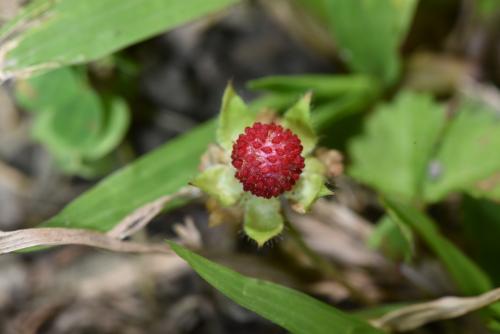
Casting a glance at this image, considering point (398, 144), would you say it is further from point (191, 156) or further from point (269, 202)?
point (269, 202)

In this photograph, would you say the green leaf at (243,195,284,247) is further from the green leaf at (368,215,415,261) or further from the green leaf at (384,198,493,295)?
the green leaf at (368,215,415,261)

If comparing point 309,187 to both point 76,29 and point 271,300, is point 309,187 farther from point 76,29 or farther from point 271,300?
point 76,29

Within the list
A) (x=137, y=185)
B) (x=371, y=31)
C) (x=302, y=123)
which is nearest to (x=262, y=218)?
(x=302, y=123)

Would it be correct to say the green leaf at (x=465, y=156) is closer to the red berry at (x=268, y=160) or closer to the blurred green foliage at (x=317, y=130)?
the blurred green foliage at (x=317, y=130)

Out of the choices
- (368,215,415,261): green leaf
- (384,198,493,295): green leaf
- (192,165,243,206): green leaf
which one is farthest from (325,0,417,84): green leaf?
(192,165,243,206): green leaf

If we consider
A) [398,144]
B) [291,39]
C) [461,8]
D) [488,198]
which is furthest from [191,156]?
[461,8]
